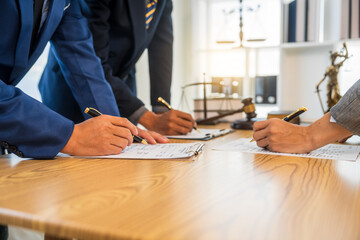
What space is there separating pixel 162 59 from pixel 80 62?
93 cm

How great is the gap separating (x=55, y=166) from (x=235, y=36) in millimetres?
3091

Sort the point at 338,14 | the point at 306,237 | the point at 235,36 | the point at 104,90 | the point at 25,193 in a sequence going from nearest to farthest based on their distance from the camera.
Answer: the point at 306,237 → the point at 25,193 → the point at 104,90 → the point at 338,14 → the point at 235,36

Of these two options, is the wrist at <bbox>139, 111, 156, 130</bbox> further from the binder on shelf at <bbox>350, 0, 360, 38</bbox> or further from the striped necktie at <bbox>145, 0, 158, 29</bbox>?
the binder on shelf at <bbox>350, 0, 360, 38</bbox>

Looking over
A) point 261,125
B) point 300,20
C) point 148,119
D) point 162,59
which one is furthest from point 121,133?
point 300,20

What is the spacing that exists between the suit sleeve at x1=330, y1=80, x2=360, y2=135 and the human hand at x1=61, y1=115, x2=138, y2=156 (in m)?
0.57

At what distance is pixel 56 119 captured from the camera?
0.89m

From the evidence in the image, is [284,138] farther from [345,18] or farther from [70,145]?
[345,18]

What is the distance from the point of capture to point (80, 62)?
1285 mm

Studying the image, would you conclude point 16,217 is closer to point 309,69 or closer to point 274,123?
point 274,123

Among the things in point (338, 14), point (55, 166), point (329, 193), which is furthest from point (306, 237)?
point (338, 14)

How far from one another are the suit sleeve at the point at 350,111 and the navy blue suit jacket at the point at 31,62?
2.33 feet

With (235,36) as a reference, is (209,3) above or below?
above

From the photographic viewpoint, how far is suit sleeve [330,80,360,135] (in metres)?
0.91

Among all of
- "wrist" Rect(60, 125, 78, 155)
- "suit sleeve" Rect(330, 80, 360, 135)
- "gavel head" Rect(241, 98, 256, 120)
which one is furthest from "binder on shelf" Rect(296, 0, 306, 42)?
"wrist" Rect(60, 125, 78, 155)
